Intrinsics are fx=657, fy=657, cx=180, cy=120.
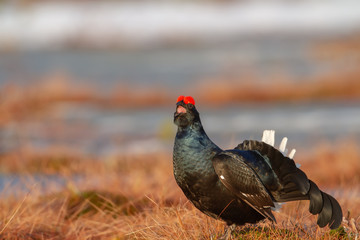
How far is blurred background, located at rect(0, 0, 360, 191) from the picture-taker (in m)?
10.7

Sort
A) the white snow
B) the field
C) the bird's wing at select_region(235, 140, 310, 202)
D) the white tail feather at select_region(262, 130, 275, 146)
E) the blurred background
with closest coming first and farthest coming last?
the bird's wing at select_region(235, 140, 310, 202)
the white tail feather at select_region(262, 130, 275, 146)
the field
the blurred background
the white snow

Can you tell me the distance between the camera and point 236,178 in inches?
146

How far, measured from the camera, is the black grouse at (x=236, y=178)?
3.71 meters

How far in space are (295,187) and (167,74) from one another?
16.0 metres

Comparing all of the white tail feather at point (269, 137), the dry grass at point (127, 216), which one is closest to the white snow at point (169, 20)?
the dry grass at point (127, 216)

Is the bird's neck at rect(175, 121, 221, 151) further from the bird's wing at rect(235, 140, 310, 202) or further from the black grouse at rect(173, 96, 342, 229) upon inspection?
the bird's wing at rect(235, 140, 310, 202)

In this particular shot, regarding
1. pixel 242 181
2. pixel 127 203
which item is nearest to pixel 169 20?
pixel 127 203

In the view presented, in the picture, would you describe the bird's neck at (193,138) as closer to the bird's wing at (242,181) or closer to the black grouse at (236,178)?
the black grouse at (236,178)

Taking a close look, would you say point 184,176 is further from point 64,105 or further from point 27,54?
point 27,54

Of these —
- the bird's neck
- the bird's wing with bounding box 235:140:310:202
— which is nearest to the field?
the bird's wing with bounding box 235:140:310:202

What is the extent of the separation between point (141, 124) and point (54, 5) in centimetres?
3314

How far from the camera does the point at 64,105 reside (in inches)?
557

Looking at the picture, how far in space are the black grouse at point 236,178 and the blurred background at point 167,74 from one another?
4036 millimetres

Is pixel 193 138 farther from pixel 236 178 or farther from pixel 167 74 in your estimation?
pixel 167 74
